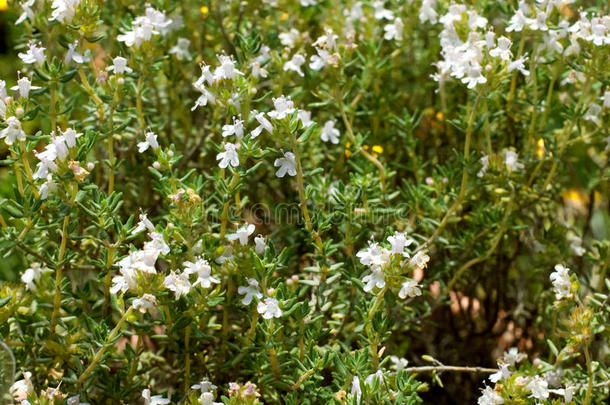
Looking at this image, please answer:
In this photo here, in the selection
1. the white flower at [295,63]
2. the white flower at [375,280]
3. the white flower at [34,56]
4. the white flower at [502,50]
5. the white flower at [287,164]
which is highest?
the white flower at [502,50]

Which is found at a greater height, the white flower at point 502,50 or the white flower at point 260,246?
the white flower at point 502,50

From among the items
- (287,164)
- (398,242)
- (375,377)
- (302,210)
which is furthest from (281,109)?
(375,377)

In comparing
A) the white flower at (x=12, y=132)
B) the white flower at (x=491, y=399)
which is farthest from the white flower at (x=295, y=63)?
the white flower at (x=491, y=399)

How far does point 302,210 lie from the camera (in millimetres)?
1839

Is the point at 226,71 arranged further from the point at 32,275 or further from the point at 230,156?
the point at 32,275

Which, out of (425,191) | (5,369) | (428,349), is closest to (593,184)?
(425,191)

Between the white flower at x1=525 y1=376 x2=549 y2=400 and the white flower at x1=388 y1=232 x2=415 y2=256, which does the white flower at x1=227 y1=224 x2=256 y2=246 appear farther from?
the white flower at x1=525 y1=376 x2=549 y2=400

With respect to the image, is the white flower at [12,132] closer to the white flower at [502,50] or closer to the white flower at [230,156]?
the white flower at [230,156]

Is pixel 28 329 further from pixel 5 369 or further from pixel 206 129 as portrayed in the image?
pixel 206 129

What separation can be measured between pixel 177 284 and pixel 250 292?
0.18m

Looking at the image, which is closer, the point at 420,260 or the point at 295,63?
the point at 420,260

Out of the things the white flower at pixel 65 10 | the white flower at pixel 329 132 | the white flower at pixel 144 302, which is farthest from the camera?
the white flower at pixel 329 132

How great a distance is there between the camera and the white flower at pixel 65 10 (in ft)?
5.90

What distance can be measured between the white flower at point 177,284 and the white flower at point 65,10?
2.24 ft
